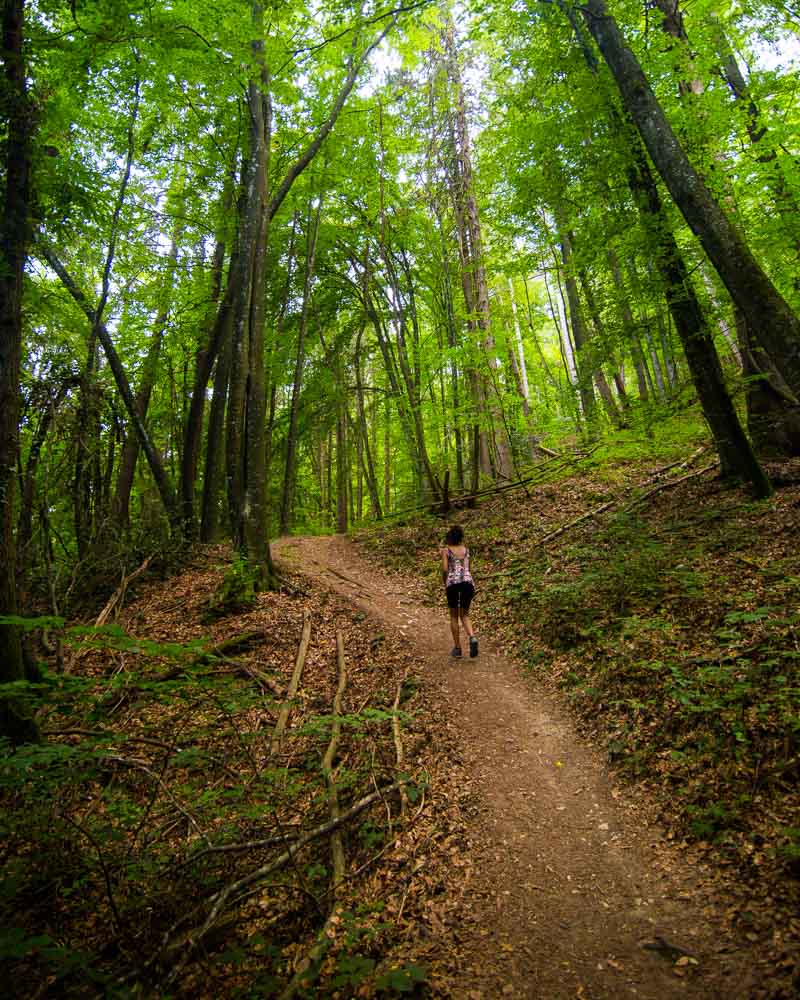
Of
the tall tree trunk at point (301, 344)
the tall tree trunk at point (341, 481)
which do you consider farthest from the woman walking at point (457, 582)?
the tall tree trunk at point (341, 481)

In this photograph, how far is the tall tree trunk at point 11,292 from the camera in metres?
4.47

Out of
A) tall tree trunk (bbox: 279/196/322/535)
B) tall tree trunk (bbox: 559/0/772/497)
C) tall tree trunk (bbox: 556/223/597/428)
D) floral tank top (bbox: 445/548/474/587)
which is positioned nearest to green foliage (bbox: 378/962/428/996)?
floral tank top (bbox: 445/548/474/587)

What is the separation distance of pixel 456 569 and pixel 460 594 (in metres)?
0.35

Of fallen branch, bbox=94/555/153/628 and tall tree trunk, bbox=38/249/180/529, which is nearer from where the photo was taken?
fallen branch, bbox=94/555/153/628

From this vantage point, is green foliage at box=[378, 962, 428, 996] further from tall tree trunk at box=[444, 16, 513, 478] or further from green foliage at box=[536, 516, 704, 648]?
tall tree trunk at box=[444, 16, 513, 478]

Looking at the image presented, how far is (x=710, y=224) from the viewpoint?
538 centimetres

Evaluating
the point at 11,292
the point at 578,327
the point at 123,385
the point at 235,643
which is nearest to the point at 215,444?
the point at 123,385

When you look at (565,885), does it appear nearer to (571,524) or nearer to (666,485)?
(571,524)

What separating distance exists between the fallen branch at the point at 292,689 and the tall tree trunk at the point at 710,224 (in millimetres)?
5967

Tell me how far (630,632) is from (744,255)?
4218 millimetres

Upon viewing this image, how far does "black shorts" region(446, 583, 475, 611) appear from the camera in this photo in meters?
6.78

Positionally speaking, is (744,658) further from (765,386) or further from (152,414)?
(152,414)

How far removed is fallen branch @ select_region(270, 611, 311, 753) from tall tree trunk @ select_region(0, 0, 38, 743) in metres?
2.13

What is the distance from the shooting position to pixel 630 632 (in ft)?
18.1
